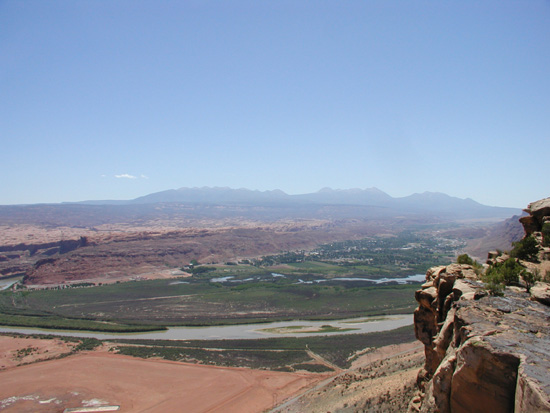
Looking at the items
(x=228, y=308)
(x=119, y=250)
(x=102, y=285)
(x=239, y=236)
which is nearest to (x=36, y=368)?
(x=228, y=308)

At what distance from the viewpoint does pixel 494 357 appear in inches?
287

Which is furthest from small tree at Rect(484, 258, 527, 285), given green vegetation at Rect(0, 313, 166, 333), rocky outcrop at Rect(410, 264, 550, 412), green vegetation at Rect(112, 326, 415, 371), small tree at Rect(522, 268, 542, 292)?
green vegetation at Rect(0, 313, 166, 333)

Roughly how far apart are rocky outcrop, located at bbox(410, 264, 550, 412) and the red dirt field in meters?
18.6

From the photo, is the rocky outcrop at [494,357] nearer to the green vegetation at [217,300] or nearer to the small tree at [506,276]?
the small tree at [506,276]

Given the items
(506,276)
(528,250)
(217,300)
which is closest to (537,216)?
(528,250)

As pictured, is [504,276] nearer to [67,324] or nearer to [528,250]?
[528,250]

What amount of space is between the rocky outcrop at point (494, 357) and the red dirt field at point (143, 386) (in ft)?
61.0

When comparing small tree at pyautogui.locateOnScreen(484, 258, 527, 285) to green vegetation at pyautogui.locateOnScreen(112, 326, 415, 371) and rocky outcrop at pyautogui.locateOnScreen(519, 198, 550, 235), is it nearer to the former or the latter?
rocky outcrop at pyautogui.locateOnScreen(519, 198, 550, 235)

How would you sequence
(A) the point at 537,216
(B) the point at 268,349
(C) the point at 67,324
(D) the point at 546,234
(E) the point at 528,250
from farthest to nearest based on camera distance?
1. (C) the point at 67,324
2. (B) the point at 268,349
3. (A) the point at 537,216
4. (D) the point at 546,234
5. (E) the point at 528,250

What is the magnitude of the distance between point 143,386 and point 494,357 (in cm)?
2726

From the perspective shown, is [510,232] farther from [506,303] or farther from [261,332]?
[506,303]

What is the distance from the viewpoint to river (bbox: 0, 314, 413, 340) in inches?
1710

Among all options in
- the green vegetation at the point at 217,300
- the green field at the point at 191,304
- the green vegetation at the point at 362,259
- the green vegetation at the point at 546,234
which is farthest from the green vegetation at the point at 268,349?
the green vegetation at the point at 362,259

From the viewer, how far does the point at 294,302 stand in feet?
197
